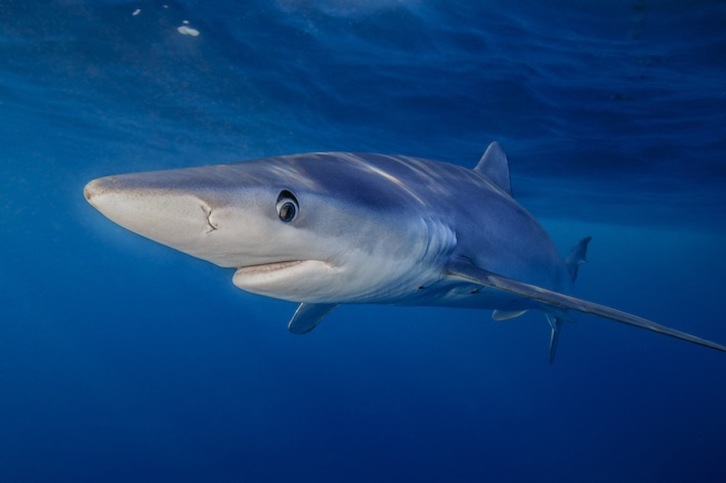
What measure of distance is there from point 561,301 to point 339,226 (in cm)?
142

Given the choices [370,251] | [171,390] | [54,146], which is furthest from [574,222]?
[370,251]

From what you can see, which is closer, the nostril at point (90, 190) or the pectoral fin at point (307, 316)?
the nostril at point (90, 190)

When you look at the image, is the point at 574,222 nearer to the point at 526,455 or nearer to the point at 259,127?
the point at 526,455

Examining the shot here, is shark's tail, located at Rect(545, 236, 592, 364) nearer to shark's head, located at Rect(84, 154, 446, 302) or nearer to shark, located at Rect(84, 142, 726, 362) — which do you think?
shark, located at Rect(84, 142, 726, 362)

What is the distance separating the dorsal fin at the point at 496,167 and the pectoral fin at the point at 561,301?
7.29 ft

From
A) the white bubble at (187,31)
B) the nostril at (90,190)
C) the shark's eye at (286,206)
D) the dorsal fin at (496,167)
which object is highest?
the white bubble at (187,31)

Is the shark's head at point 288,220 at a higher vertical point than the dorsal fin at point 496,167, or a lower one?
lower

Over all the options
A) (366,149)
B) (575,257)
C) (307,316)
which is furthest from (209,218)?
(366,149)

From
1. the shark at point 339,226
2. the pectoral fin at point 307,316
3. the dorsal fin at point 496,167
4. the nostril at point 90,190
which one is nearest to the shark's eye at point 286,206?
the shark at point 339,226

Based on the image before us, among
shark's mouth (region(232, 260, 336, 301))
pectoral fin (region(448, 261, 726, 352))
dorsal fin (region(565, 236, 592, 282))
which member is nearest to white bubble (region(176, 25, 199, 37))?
dorsal fin (region(565, 236, 592, 282))

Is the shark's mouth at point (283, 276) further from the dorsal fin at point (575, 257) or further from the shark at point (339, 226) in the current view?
the dorsal fin at point (575, 257)

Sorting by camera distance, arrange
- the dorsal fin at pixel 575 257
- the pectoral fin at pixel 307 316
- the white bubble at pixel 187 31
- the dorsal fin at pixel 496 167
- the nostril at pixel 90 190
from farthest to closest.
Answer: the white bubble at pixel 187 31 < the dorsal fin at pixel 575 257 < the dorsal fin at pixel 496 167 < the pectoral fin at pixel 307 316 < the nostril at pixel 90 190

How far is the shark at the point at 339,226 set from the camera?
5.97ft

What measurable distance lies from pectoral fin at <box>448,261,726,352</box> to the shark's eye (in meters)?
1.57
